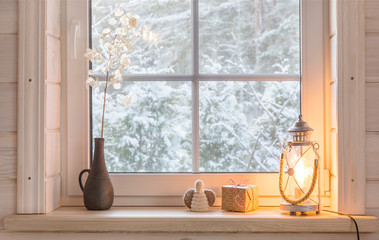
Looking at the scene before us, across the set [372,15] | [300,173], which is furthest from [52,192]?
[372,15]

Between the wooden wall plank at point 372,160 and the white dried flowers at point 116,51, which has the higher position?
the white dried flowers at point 116,51

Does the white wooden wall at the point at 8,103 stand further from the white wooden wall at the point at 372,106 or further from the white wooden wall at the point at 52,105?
the white wooden wall at the point at 372,106

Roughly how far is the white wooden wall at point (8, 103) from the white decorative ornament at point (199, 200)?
61 cm

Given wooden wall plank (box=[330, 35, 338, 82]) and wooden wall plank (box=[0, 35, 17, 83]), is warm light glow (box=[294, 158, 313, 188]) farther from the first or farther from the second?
wooden wall plank (box=[0, 35, 17, 83])

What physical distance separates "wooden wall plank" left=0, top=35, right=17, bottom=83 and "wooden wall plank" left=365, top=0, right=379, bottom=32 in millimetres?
1179

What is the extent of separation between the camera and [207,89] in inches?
70.6

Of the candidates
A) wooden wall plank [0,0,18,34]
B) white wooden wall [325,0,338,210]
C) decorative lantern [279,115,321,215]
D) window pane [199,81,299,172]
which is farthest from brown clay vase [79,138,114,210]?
white wooden wall [325,0,338,210]

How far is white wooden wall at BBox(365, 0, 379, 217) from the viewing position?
160 centimetres

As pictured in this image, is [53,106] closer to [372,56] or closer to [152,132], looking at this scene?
[152,132]

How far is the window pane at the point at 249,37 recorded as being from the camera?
1789mm

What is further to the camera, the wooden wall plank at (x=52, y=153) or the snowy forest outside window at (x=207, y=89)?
the snowy forest outside window at (x=207, y=89)

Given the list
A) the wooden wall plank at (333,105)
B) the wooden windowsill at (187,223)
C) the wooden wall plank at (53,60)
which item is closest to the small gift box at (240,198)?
the wooden windowsill at (187,223)

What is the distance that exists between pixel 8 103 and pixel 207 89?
69 centimetres

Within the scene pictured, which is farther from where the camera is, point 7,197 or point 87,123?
point 87,123
